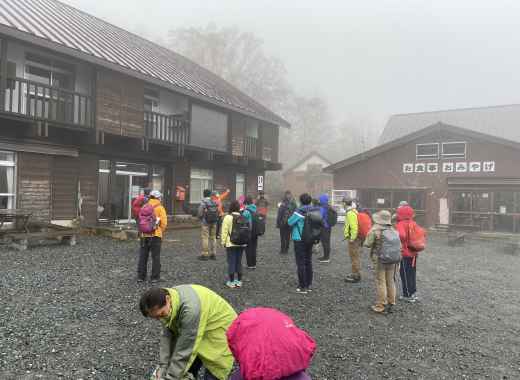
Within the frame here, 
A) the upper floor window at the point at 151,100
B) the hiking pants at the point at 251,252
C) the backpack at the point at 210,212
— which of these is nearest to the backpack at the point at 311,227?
the hiking pants at the point at 251,252

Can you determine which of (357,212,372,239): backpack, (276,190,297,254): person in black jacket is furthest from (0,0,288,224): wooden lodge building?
(357,212,372,239): backpack

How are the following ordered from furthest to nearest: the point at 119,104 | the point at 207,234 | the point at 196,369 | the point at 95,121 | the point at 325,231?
the point at 119,104, the point at 95,121, the point at 325,231, the point at 207,234, the point at 196,369

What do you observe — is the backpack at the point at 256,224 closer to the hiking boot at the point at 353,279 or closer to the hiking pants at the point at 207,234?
the hiking pants at the point at 207,234

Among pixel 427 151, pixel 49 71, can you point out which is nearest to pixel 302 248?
pixel 49 71

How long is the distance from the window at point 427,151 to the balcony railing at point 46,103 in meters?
16.5

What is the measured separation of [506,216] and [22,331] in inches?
778

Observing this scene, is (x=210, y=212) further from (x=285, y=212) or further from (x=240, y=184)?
(x=240, y=184)

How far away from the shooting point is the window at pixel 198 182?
58.9 ft

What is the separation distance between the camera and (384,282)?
5672 mm

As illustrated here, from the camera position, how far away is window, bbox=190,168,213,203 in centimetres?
1796

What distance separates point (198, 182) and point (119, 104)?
600 cm

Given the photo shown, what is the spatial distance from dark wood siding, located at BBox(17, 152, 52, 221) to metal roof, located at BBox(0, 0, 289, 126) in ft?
11.6

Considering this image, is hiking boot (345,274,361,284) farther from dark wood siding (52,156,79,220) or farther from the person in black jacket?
dark wood siding (52,156,79,220)

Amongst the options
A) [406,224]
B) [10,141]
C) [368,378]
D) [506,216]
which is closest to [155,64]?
[10,141]
